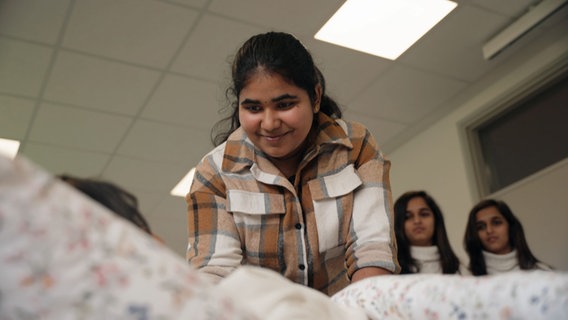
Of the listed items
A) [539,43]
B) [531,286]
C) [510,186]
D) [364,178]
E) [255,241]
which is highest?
[539,43]

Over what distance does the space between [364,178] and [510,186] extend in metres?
2.20

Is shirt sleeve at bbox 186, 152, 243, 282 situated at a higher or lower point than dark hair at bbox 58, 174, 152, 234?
higher

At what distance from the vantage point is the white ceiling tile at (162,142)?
3.57 m

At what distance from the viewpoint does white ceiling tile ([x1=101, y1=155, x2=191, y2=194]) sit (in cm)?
402

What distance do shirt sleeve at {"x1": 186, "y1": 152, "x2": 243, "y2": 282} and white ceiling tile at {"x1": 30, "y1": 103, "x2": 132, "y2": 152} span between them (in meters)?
2.29

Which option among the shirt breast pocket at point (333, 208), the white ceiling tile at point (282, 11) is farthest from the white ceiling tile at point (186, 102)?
the shirt breast pocket at point (333, 208)

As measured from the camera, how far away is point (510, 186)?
10.4 ft

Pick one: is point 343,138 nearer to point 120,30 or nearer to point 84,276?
point 84,276

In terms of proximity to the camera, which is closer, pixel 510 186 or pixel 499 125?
pixel 510 186

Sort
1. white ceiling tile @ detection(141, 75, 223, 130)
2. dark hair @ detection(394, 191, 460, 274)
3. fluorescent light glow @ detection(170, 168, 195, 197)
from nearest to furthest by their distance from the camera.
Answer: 1. dark hair @ detection(394, 191, 460, 274)
2. white ceiling tile @ detection(141, 75, 223, 130)
3. fluorescent light glow @ detection(170, 168, 195, 197)

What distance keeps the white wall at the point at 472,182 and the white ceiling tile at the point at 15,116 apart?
2.33 metres

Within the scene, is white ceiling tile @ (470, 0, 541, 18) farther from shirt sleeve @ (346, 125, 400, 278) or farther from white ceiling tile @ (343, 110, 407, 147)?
shirt sleeve @ (346, 125, 400, 278)

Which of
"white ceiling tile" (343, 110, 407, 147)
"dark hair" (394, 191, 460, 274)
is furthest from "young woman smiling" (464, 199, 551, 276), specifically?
"white ceiling tile" (343, 110, 407, 147)

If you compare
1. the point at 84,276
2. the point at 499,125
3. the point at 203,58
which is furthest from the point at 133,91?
the point at 84,276
